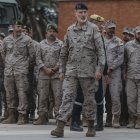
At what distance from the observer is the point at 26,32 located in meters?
12.9

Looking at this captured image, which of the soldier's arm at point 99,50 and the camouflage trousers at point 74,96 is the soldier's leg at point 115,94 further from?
the soldier's arm at point 99,50

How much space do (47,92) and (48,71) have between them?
1.54 feet

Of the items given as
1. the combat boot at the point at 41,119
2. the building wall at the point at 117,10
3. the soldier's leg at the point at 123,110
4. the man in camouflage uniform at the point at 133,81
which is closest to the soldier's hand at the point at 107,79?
the man in camouflage uniform at the point at 133,81

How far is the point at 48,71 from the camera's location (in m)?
11.7

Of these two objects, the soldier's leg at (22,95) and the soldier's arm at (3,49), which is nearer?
the soldier's leg at (22,95)

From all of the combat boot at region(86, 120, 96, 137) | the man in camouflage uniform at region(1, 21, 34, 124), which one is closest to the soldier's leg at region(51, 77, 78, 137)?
the combat boot at region(86, 120, 96, 137)

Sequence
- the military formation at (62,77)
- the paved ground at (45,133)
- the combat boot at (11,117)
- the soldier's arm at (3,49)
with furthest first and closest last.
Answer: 1. the soldier's arm at (3,49)
2. the combat boot at (11,117)
3. the military formation at (62,77)
4. the paved ground at (45,133)

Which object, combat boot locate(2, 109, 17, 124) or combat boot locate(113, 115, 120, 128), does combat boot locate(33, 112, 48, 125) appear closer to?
combat boot locate(2, 109, 17, 124)

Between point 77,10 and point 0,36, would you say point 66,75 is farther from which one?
point 0,36

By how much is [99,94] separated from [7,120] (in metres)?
2.17

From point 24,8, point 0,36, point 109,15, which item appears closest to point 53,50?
point 0,36

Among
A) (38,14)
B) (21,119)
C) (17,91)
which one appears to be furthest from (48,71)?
(38,14)

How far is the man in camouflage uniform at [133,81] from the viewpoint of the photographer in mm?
11570

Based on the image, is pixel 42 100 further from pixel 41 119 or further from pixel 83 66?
pixel 83 66
